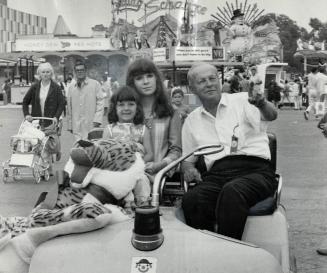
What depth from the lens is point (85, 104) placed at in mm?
8594

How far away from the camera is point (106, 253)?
2324mm

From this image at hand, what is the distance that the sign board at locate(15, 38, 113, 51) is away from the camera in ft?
152

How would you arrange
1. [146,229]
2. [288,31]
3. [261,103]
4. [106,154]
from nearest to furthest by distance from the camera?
[146,229] < [106,154] < [261,103] < [288,31]

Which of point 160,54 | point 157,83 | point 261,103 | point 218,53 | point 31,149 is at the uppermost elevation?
point 218,53

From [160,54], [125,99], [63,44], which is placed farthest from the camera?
[63,44]

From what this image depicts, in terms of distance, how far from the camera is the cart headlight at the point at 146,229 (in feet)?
7.50

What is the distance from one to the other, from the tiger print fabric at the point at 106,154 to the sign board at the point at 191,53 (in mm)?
27782

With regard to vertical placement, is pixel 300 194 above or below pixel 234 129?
below

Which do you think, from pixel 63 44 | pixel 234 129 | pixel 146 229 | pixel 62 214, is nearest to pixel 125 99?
pixel 234 129

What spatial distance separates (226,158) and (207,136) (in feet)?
0.82

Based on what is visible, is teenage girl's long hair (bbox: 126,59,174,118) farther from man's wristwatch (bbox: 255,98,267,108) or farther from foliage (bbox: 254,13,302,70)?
foliage (bbox: 254,13,302,70)

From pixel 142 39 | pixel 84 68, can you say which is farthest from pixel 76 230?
pixel 142 39

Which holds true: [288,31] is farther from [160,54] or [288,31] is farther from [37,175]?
[37,175]

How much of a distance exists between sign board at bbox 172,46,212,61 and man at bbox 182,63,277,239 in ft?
88.1
